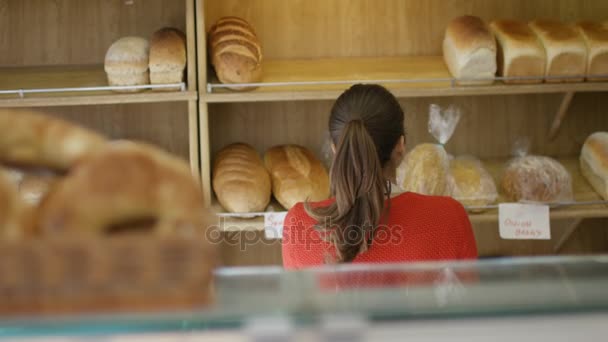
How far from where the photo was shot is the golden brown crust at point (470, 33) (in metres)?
2.54

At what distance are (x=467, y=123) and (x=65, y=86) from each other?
4.97 ft

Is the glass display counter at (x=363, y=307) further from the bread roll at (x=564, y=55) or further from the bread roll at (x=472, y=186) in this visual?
the bread roll at (x=564, y=55)

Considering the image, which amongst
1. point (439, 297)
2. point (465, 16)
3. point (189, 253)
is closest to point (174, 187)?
point (189, 253)

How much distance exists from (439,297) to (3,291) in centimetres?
33

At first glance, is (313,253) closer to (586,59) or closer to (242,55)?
(242,55)

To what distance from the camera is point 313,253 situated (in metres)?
1.66

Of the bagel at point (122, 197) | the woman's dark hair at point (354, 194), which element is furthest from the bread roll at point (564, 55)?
the bagel at point (122, 197)

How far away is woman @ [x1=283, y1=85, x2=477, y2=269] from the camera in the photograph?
1585 millimetres

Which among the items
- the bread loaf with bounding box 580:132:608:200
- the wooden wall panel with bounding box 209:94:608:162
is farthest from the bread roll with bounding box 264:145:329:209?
the bread loaf with bounding box 580:132:608:200

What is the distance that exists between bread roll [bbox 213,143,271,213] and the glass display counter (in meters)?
1.85

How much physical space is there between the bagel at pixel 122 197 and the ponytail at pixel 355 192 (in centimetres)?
105

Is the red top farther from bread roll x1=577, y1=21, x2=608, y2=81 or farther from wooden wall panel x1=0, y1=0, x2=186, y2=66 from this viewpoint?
wooden wall panel x1=0, y1=0, x2=186, y2=66

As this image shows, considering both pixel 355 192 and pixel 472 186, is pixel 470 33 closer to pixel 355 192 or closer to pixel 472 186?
pixel 472 186

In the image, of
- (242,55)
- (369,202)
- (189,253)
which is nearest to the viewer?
(189,253)
